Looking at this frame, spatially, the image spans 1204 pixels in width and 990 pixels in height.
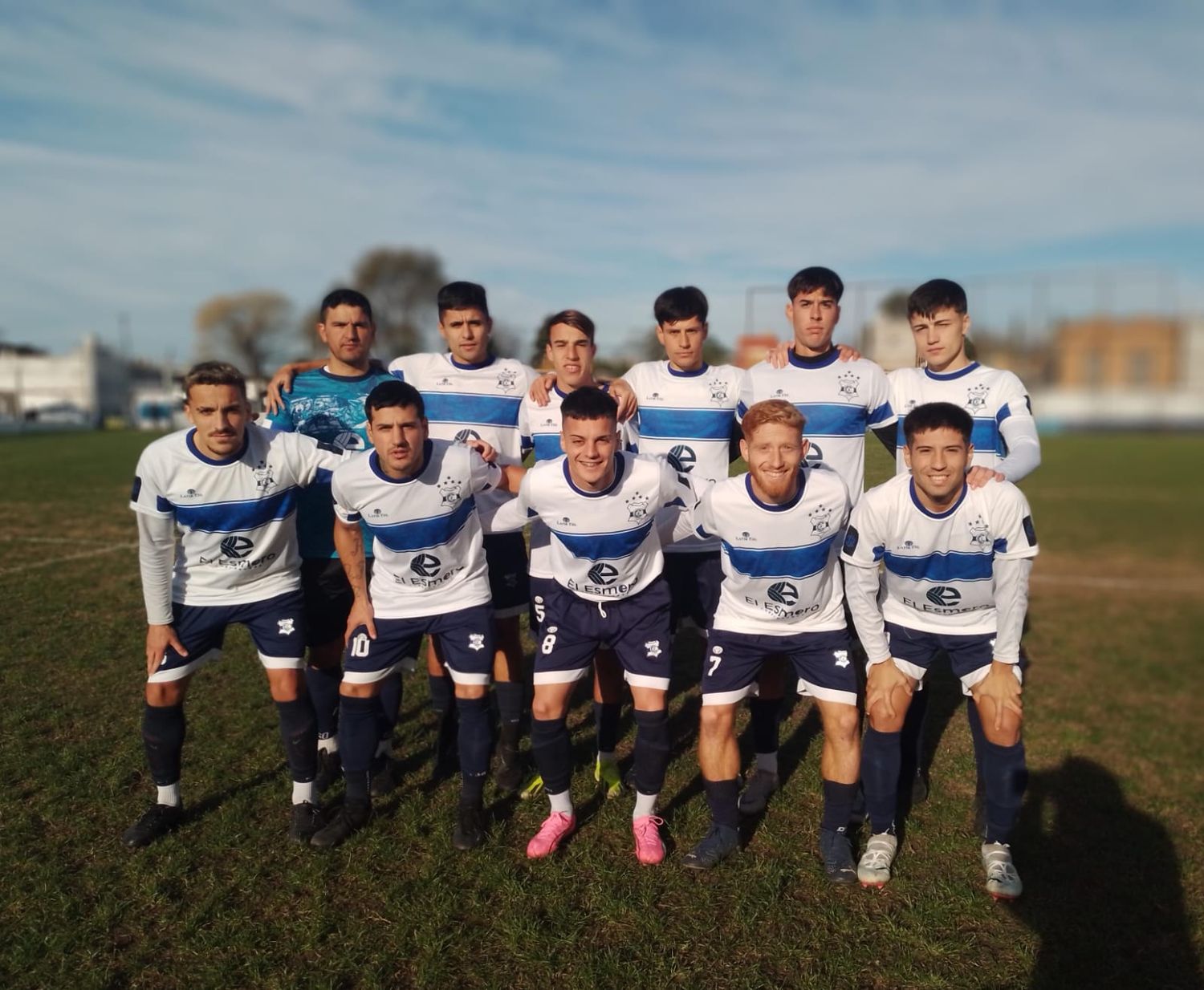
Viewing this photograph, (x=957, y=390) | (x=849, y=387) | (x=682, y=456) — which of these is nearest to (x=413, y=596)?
(x=682, y=456)

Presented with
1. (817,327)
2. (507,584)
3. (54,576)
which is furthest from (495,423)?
(54,576)

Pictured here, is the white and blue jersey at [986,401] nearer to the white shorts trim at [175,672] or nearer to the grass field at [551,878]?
the grass field at [551,878]

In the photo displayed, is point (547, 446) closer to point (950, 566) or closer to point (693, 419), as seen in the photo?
point (693, 419)

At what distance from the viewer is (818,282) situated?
4.12 metres

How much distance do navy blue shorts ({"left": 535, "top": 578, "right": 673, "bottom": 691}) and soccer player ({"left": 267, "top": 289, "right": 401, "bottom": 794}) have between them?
1.22 metres

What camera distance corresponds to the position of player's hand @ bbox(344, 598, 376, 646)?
380 centimetres

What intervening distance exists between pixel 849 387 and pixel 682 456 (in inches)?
37.1

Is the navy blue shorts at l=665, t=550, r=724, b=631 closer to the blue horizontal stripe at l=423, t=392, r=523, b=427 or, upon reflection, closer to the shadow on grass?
the blue horizontal stripe at l=423, t=392, r=523, b=427

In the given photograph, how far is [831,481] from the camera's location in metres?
3.63

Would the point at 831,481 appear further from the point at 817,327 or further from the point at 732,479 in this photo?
the point at 817,327

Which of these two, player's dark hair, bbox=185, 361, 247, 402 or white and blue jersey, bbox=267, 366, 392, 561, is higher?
player's dark hair, bbox=185, 361, 247, 402

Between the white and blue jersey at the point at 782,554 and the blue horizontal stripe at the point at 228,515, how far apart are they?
2.09 m

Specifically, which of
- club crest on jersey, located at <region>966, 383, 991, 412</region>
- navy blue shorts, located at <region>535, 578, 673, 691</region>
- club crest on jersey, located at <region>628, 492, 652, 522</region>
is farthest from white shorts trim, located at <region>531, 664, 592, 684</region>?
club crest on jersey, located at <region>966, 383, 991, 412</region>

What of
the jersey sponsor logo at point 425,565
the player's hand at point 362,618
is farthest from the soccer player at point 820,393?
the player's hand at point 362,618
